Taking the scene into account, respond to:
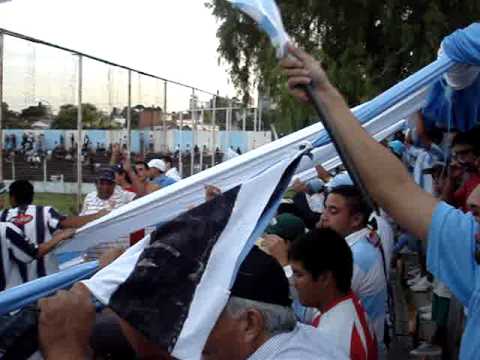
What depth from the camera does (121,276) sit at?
63.9 inches

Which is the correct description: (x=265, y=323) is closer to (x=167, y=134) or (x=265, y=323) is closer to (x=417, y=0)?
(x=167, y=134)

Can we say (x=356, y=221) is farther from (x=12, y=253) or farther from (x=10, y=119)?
(x=10, y=119)

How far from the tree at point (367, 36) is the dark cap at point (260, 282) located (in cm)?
1452

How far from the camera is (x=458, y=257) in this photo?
1765mm

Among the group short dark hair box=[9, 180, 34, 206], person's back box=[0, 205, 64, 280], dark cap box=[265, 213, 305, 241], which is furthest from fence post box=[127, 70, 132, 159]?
dark cap box=[265, 213, 305, 241]

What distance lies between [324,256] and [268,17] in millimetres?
1380

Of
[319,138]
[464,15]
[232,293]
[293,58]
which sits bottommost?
[232,293]

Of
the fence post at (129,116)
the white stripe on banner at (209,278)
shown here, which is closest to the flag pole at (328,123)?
the white stripe on banner at (209,278)

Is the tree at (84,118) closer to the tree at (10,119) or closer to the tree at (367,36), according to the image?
the tree at (10,119)

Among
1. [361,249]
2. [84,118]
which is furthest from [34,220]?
[84,118]

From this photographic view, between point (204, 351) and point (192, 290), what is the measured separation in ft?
0.71

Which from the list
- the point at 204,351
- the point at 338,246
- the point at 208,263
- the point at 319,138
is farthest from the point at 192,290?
the point at 338,246

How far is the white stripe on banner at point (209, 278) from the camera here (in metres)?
1.60

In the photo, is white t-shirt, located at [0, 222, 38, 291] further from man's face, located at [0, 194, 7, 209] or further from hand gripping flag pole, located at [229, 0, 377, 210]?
hand gripping flag pole, located at [229, 0, 377, 210]
